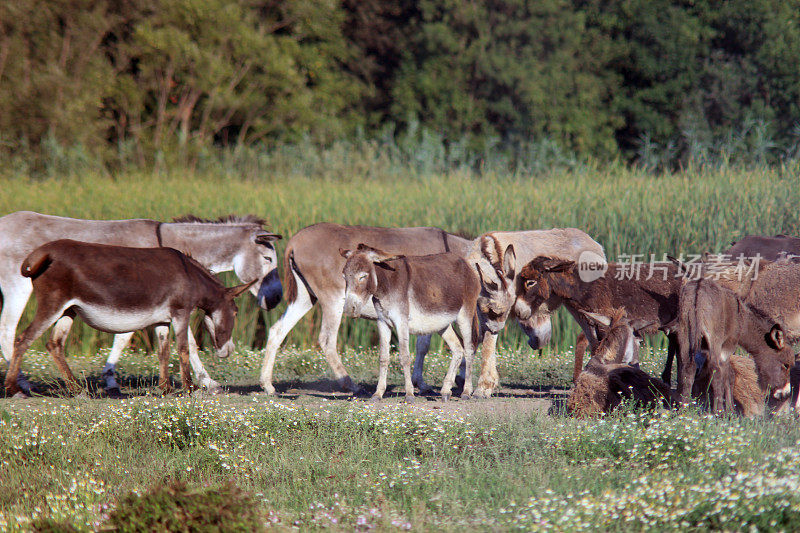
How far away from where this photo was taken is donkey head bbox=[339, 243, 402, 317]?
7.13m

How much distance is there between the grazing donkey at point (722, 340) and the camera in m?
6.28

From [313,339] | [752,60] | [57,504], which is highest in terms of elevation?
[752,60]

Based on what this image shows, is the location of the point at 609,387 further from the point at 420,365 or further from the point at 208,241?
the point at 208,241

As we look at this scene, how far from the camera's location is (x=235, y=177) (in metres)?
19.1

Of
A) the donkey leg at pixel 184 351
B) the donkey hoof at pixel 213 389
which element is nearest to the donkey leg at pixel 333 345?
the donkey hoof at pixel 213 389

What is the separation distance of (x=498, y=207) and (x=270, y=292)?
15.0 feet

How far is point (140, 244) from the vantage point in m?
9.34

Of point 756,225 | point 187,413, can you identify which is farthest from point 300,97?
point 187,413

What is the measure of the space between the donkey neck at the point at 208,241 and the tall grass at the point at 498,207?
71.3 inches

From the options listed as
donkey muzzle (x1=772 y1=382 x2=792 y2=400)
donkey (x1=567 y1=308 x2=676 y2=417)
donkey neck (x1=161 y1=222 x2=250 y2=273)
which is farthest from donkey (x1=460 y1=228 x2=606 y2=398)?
donkey neck (x1=161 y1=222 x2=250 y2=273)

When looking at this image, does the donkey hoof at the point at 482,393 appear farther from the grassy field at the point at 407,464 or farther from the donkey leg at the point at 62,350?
the donkey leg at the point at 62,350

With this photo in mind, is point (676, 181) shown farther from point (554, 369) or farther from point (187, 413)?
point (187, 413)

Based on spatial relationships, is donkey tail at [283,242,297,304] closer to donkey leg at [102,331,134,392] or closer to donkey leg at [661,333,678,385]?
donkey leg at [102,331,134,392]

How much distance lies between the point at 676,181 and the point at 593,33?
1898 cm
